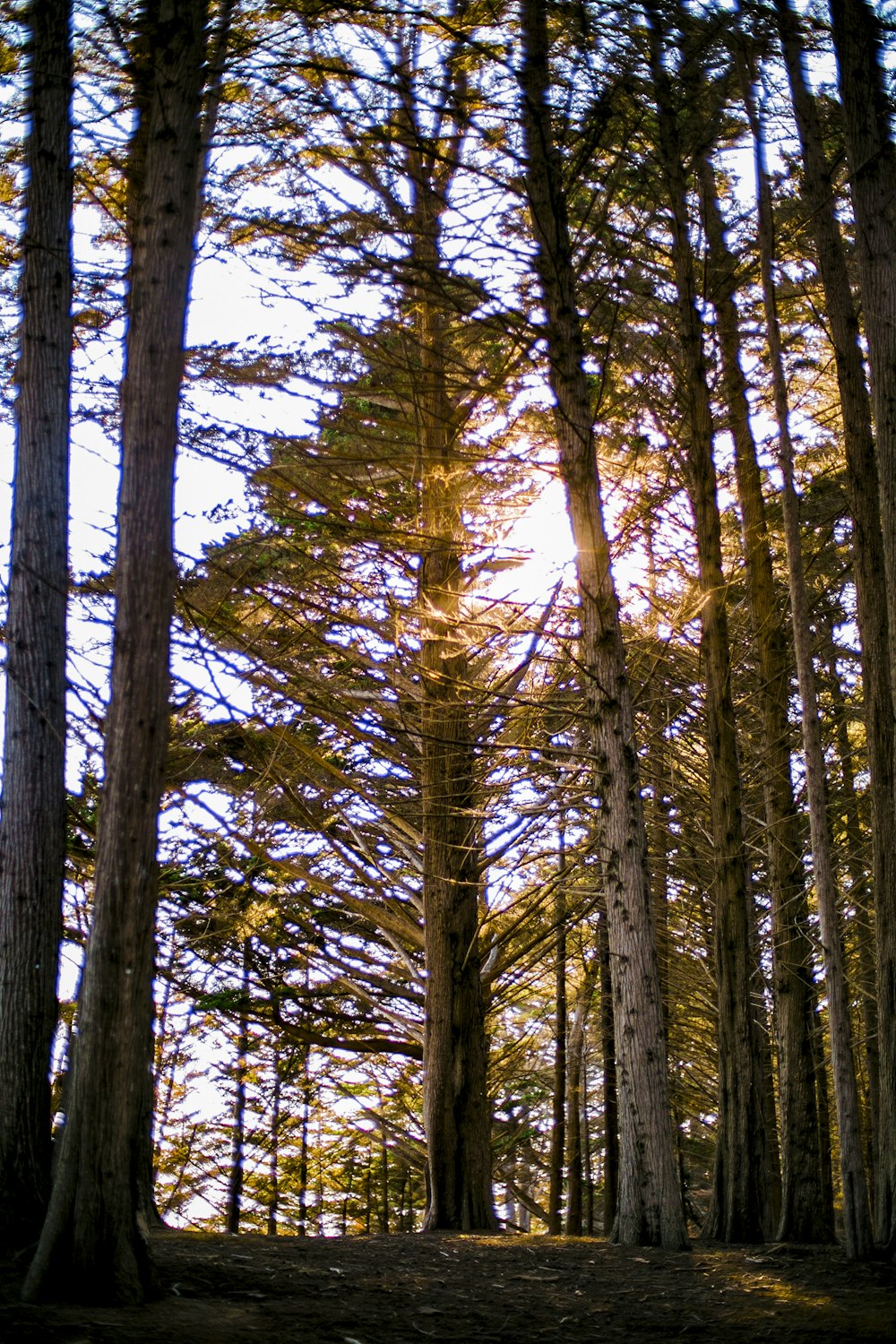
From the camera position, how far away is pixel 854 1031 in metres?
18.7

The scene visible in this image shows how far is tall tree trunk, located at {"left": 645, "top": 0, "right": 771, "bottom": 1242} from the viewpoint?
9.29 metres

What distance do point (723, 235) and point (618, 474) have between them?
340 cm

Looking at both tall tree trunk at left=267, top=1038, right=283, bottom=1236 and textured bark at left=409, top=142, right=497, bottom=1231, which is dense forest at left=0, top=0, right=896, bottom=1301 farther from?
tall tree trunk at left=267, top=1038, right=283, bottom=1236

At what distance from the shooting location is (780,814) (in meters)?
11.3

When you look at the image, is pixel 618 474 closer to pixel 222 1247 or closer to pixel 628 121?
pixel 628 121

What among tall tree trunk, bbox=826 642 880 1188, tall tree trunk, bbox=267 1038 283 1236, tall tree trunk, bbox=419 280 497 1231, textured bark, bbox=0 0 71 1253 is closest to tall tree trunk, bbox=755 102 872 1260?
tall tree trunk, bbox=419 280 497 1231

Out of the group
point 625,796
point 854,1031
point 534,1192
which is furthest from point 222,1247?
point 534,1192

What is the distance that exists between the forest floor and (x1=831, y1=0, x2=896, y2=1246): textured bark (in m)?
1.10

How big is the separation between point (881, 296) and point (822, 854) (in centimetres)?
384

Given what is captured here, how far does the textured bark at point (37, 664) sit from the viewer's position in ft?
18.0

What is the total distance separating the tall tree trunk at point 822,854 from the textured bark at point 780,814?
1779 millimetres

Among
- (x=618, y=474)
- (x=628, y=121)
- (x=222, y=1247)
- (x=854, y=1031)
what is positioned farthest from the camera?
(x=854, y=1031)

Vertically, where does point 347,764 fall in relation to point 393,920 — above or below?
above

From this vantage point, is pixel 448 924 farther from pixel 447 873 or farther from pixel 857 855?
pixel 857 855
